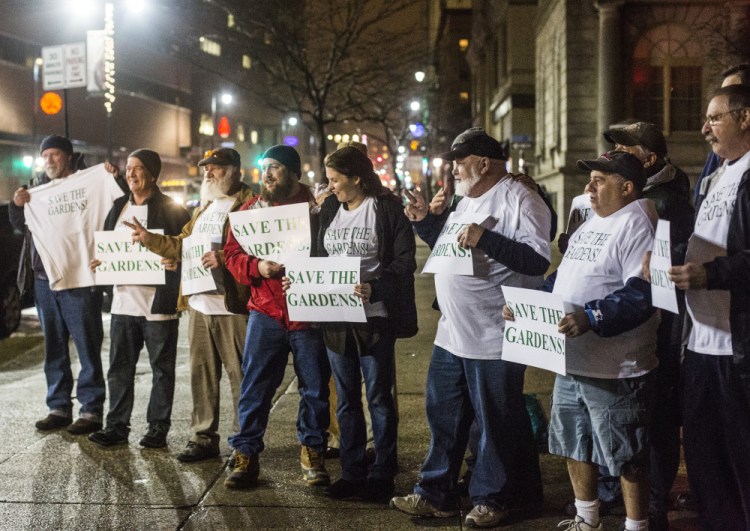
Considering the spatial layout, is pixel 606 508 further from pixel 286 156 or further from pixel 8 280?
pixel 8 280

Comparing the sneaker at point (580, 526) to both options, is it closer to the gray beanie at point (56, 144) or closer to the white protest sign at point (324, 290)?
the white protest sign at point (324, 290)

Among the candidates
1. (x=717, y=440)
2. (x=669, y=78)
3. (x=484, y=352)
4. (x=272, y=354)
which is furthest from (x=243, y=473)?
(x=669, y=78)

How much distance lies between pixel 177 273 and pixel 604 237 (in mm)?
3572

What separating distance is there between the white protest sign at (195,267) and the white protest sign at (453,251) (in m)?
1.80

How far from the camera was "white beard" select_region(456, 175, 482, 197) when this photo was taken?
4.96m

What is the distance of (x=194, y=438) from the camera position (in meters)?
6.25

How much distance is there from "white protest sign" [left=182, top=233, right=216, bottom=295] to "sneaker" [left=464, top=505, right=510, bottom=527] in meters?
2.44

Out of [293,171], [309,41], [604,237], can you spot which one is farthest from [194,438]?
[309,41]

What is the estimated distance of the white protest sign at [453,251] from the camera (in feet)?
15.9

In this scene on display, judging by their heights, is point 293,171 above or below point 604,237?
above

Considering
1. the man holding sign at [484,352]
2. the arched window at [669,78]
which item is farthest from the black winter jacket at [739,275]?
the arched window at [669,78]

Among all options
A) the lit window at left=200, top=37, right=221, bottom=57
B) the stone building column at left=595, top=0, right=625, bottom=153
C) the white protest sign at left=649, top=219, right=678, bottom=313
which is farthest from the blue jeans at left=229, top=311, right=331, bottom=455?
the lit window at left=200, top=37, right=221, bottom=57

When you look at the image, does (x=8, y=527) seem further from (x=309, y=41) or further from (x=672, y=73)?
(x=672, y=73)

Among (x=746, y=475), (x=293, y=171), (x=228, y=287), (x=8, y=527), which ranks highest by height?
(x=293, y=171)
